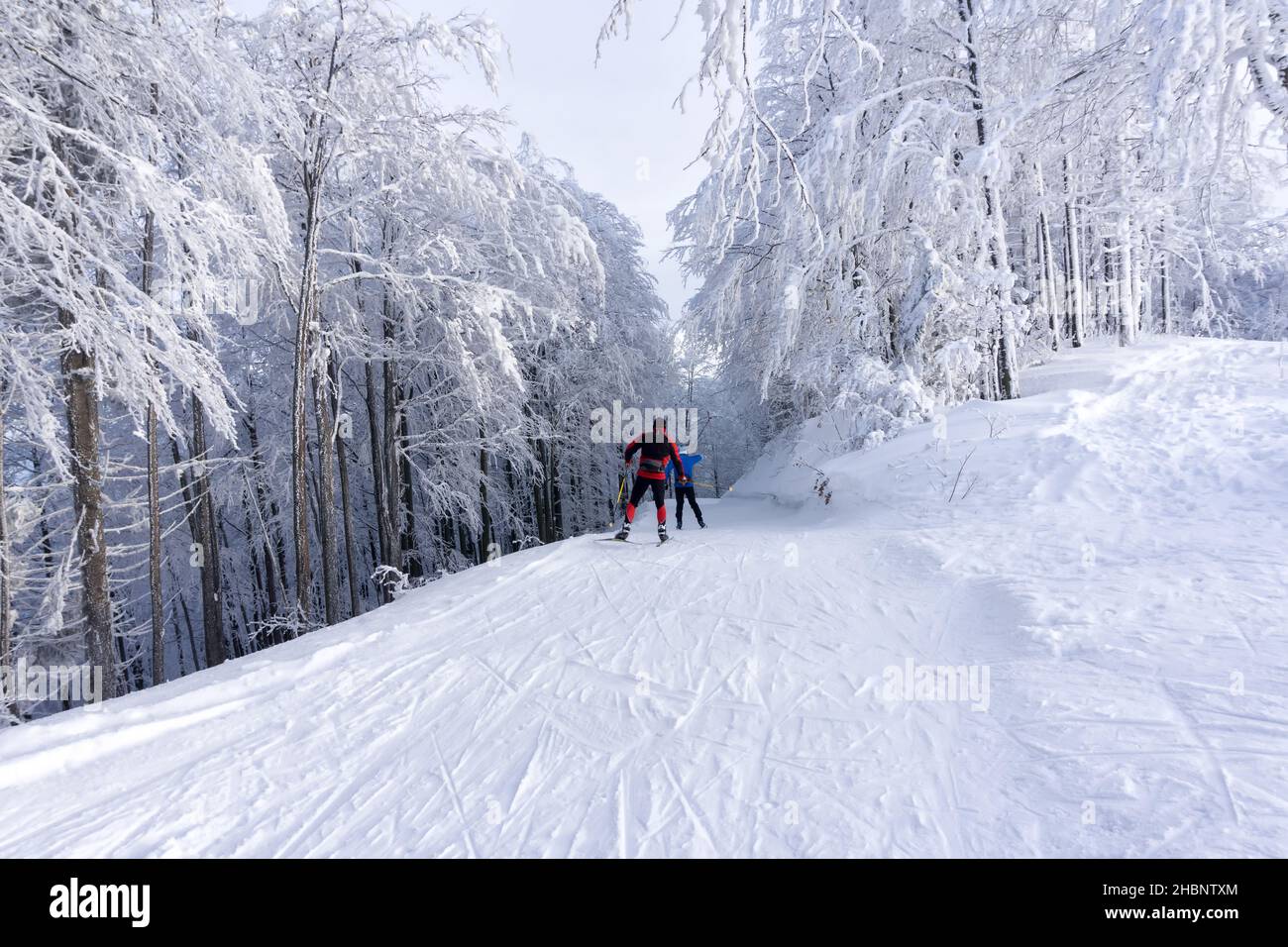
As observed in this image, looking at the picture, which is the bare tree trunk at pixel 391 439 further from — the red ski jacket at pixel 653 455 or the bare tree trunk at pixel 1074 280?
the bare tree trunk at pixel 1074 280

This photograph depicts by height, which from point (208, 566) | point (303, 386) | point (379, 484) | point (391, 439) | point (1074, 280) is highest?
point (1074, 280)

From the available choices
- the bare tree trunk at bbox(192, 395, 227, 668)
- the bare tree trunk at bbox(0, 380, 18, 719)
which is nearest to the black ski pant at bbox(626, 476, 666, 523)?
the bare tree trunk at bbox(0, 380, 18, 719)

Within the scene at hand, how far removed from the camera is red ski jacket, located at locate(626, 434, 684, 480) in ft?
28.9

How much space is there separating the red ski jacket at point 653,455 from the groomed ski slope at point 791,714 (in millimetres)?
2673

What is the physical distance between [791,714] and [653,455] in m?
5.96

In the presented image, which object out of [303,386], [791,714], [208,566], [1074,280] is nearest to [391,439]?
[303,386]

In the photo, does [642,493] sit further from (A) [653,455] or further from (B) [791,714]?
(B) [791,714]

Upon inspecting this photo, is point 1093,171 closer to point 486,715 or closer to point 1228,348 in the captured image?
point 1228,348

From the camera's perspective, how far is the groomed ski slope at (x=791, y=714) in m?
2.32

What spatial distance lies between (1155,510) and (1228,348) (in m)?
8.52

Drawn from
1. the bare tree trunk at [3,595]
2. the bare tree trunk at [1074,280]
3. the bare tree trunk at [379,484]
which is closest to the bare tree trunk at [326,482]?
the bare tree trunk at [379,484]

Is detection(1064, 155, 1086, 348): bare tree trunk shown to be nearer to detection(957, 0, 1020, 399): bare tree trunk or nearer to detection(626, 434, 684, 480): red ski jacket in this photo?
detection(957, 0, 1020, 399): bare tree trunk

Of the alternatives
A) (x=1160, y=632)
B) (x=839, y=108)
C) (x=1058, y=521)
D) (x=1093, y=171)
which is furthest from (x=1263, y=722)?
(x=1093, y=171)

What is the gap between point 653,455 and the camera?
8.86m
